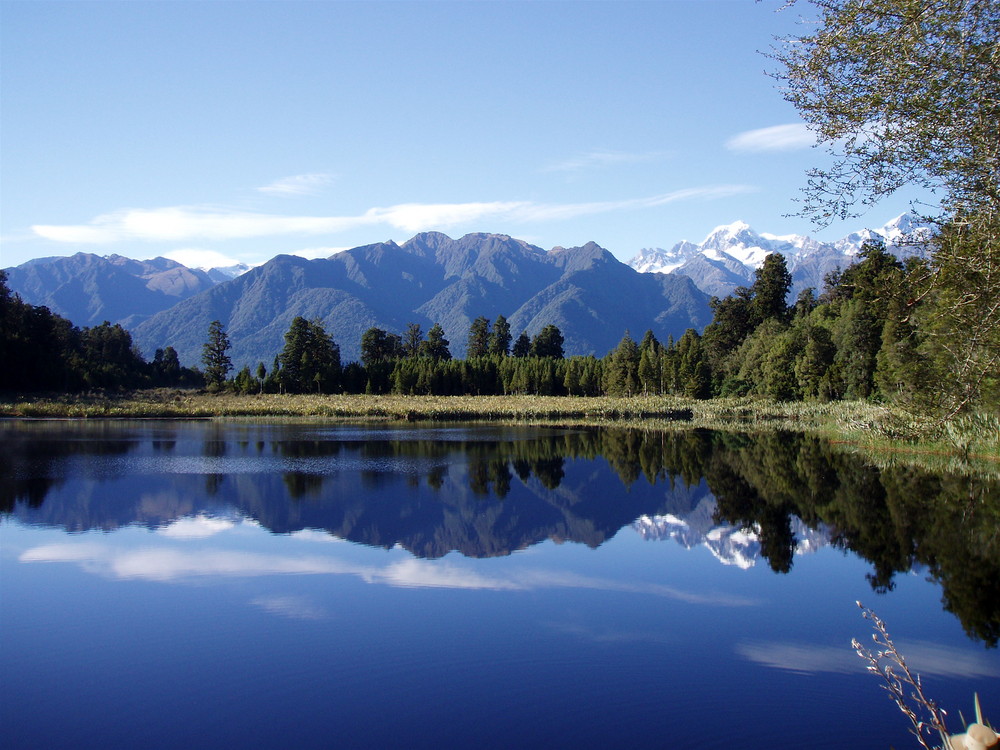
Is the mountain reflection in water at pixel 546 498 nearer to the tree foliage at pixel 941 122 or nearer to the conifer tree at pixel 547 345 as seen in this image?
the tree foliage at pixel 941 122

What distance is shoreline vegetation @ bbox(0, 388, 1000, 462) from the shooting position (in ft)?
186

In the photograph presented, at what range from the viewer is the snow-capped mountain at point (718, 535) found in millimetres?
15843

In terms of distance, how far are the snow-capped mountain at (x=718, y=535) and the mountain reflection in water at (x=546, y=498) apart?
7 centimetres

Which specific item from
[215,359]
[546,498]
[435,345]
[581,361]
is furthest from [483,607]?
[435,345]

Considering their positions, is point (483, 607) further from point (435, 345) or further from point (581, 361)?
point (435, 345)

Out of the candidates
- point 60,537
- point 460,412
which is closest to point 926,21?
point 60,537

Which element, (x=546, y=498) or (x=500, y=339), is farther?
(x=500, y=339)

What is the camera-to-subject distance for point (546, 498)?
73.7ft

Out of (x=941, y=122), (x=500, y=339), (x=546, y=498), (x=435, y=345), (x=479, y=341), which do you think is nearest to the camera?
(x=941, y=122)

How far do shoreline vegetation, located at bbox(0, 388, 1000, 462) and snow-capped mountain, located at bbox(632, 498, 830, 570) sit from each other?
88.3 feet

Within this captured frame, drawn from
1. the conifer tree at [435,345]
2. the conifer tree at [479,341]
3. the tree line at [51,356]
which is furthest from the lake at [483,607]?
the conifer tree at [479,341]

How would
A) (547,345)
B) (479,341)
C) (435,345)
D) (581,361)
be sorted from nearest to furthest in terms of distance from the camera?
(581,361) → (435,345) → (479,341) → (547,345)

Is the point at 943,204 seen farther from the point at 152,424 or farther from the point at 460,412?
the point at 460,412

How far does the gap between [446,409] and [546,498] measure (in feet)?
148
